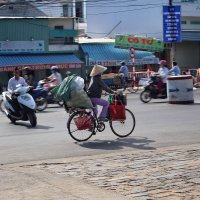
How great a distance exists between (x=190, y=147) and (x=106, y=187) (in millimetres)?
3565

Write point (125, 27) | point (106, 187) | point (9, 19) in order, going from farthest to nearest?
point (125, 27), point (9, 19), point (106, 187)

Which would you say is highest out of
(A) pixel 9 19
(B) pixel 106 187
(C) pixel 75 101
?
(A) pixel 9 19

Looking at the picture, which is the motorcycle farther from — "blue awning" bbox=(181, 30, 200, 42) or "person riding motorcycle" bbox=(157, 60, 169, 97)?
"blue awning" bbox=(181, 30, 200, 42)

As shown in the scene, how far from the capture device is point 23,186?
6.89 metres

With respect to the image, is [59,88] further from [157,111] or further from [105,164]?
[157,111]

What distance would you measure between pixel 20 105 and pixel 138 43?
28680mm

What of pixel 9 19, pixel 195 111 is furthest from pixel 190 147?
pixel 9 19

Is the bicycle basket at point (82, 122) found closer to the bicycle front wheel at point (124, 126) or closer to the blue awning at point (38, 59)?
the bicycle front wheel at point (124, 126)

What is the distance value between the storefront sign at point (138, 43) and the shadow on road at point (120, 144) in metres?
29.4

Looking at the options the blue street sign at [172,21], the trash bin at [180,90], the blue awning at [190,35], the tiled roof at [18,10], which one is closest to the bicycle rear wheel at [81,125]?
the trash bin at [180,90]

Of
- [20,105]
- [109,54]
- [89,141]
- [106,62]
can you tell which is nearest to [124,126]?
[89,141]

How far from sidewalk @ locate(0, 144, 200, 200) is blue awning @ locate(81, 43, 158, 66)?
103 feet

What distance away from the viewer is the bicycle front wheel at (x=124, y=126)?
456 inches

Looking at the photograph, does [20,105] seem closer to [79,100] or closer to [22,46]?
[79,100]
